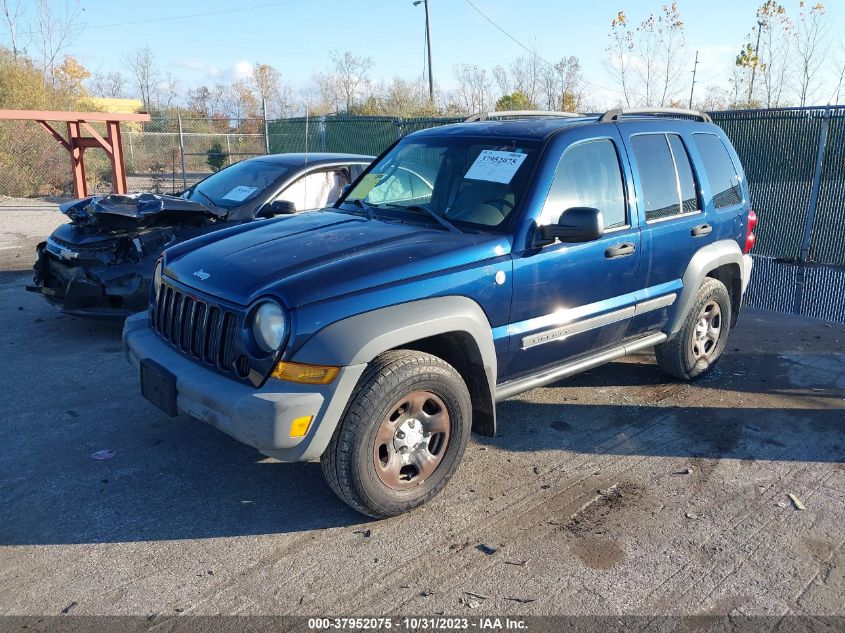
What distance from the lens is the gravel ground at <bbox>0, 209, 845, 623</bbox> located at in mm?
3074

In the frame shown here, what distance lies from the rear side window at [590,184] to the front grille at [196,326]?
6.08 feet

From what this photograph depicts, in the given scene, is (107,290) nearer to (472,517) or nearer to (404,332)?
(404,332)

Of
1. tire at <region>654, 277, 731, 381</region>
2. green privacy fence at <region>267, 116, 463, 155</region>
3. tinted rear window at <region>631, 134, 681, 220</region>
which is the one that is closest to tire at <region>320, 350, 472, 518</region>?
tinted rear window at <region>631, 134, 681, 220</region>

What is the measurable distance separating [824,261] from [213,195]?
834 cm

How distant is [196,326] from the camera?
3.71m

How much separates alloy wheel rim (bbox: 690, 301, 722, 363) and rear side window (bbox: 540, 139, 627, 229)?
1451 mm

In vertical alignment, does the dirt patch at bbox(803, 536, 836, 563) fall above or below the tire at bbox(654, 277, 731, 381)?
below

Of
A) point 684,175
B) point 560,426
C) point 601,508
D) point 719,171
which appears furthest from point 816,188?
point 601,508

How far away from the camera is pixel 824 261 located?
398 inches

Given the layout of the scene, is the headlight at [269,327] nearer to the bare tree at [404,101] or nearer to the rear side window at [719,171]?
the rear side window at [719,171]

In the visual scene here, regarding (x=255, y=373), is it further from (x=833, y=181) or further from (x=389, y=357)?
(x=833, y=181)

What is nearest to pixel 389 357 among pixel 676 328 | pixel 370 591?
pixel 370 591

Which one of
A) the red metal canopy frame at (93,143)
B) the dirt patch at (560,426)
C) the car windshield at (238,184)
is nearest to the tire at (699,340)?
the dirt patch at (560,426)

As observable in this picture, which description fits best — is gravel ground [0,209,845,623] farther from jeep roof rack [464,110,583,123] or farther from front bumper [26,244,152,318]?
jeep roof rack [464,110,583,123]
